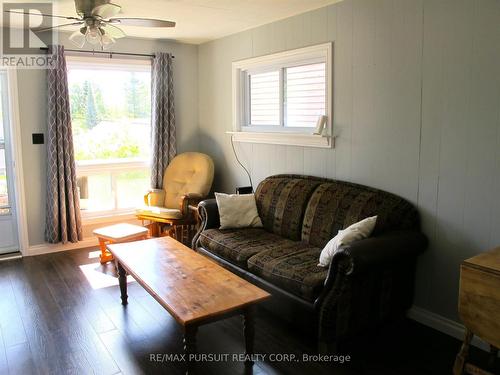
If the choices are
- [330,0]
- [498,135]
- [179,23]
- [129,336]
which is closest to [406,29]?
[330,0]

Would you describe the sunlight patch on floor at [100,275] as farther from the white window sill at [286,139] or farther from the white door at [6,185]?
the white window sill at [286,139]

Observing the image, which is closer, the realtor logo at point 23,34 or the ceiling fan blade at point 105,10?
the ceiling fan blade at point 105,10

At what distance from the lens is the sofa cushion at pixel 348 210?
2.98 metres

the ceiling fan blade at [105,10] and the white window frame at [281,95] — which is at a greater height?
the ceiling fan blade at [105,10]

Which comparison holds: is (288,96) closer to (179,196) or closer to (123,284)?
(179,196)

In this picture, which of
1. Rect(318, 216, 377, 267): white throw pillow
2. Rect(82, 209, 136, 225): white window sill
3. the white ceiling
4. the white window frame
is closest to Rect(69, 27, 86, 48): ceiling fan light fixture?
the white ceiling

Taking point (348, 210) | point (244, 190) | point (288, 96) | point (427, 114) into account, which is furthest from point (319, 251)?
point (288, 96)

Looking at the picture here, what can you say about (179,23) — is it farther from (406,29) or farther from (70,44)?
(406,29)

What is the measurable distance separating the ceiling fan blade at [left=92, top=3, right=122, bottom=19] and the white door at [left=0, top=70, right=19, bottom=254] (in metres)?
2.24

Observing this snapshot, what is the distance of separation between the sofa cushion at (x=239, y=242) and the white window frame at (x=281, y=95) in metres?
0.91

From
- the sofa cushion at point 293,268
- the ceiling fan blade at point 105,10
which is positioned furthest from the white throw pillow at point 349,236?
the ceiling fan blade at point 105,10

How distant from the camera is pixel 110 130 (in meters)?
5.14

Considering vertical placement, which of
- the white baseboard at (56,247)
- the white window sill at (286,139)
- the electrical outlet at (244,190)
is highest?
the white window sill at (286,139)

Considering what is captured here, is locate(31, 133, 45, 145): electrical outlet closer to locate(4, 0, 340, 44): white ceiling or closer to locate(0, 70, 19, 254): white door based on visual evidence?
locate(0, 70, 19, 254): white door
